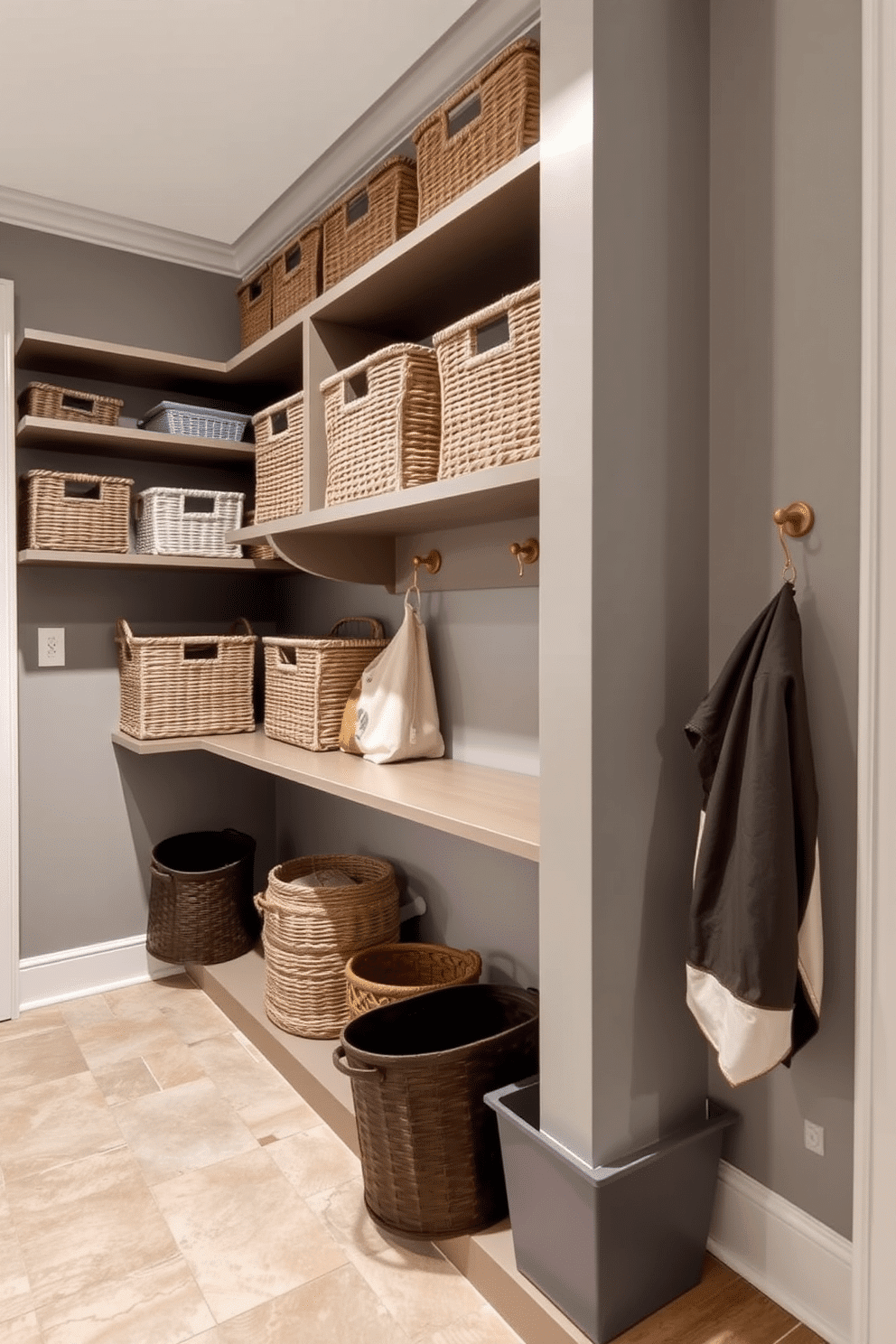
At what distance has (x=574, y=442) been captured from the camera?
125 centimetres

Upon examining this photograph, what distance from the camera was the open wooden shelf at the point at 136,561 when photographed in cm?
246

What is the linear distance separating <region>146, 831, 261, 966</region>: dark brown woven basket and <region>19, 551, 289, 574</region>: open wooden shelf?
2.99 ft

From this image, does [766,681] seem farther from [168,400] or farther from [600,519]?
[168,400]

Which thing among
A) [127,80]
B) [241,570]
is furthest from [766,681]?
[241,570]

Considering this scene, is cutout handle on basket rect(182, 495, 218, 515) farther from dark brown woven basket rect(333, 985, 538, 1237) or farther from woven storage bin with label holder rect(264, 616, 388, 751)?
dark brown woven basket rect(333, 985, 538, 1237)

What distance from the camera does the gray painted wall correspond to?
123 centimetres

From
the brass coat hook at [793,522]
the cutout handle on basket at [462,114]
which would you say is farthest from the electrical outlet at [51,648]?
the brass coat hook at [793,522]

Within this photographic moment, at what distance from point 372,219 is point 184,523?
1054 millimetres

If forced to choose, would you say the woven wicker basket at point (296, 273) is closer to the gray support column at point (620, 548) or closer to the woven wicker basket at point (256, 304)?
the woven wicker basket at point (256, 304)

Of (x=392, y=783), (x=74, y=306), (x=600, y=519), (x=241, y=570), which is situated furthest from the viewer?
(x=241, y=570)

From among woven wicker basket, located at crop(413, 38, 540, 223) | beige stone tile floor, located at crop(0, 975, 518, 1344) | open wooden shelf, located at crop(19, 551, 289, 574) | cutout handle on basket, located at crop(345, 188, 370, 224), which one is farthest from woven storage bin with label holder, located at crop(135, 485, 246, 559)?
A: beige stone tile floor, located at crop(0, 975, 518, 1344)

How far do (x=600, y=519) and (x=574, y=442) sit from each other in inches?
4.6

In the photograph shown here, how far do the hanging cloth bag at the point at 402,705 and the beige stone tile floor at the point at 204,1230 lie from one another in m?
0.86

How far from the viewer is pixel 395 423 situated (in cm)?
182
